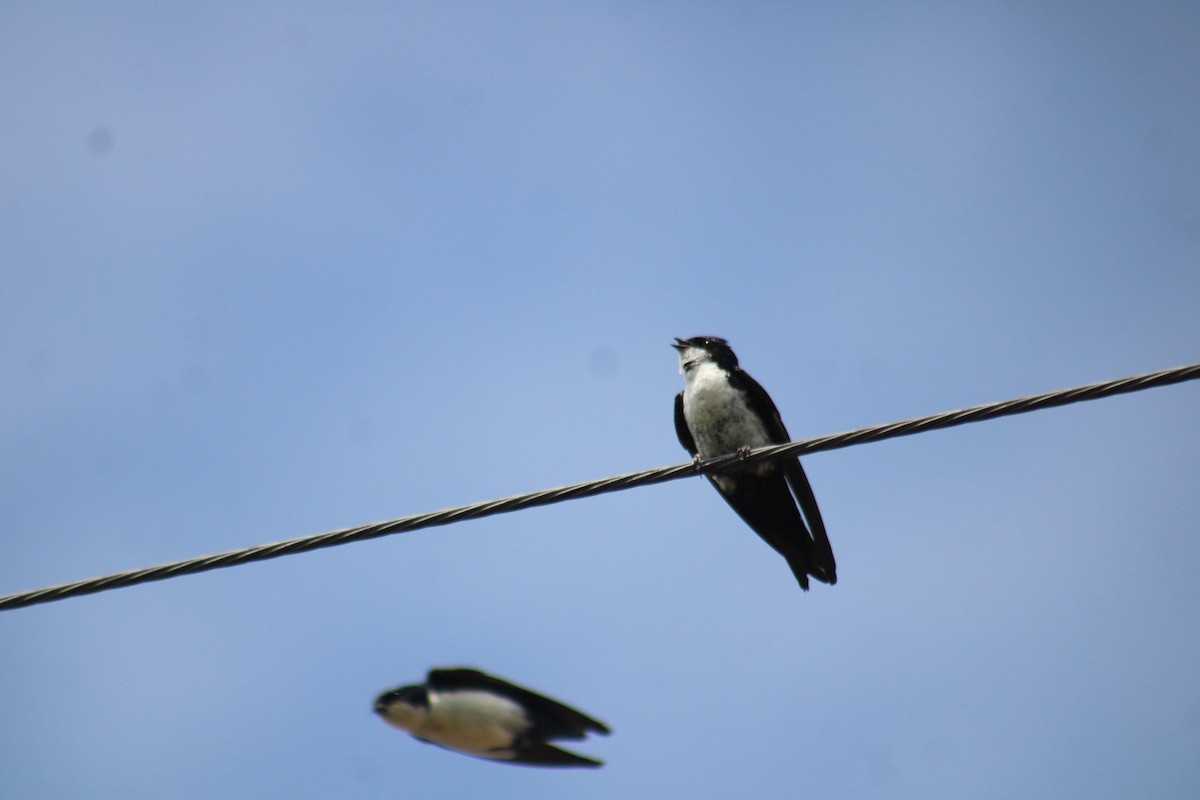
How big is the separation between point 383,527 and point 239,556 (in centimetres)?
51

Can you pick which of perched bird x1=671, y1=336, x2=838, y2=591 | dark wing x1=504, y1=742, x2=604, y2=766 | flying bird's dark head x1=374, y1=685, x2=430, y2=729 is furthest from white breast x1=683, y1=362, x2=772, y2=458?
flying bird's dark head x1=374, y1=685, x2=430, y2=729

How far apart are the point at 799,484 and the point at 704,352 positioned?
1.57 meters

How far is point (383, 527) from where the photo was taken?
3.98m

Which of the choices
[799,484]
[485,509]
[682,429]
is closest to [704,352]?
[682,429]

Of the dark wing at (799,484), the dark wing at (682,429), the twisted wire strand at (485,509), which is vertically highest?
the dark wing at (682,429)

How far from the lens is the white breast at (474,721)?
253cm

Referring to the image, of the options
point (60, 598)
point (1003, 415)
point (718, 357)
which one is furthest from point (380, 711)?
point (718, 357)

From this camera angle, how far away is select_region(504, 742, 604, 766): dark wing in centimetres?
267

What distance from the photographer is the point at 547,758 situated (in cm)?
271

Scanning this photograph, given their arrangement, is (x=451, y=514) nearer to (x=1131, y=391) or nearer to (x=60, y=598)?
(x=60, y=598)

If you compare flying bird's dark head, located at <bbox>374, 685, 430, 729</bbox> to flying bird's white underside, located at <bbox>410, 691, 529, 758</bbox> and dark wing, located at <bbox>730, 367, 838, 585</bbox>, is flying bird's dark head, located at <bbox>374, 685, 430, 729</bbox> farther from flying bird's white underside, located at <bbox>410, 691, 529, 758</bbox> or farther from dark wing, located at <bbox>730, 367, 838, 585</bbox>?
dark wing, located at <bbox>730, 367, 838, 585</bbox>

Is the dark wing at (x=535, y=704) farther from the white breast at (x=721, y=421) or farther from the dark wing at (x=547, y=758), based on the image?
the white breast at (x=721, y=421)

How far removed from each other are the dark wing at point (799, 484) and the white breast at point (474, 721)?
160 inches

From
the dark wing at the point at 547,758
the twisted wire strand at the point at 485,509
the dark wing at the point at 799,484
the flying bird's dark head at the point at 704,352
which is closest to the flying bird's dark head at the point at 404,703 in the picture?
the dark wing at the point at 547,758
